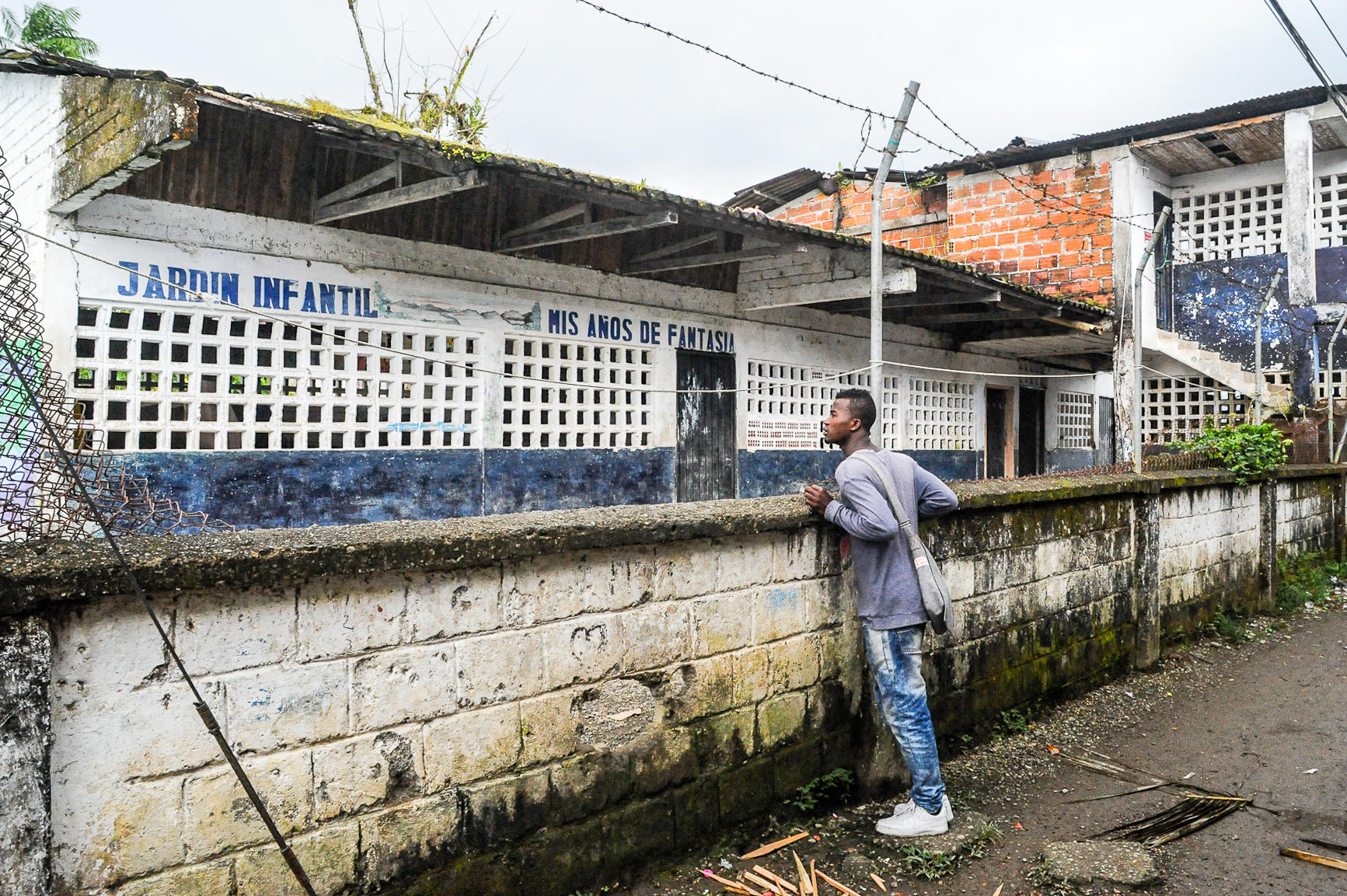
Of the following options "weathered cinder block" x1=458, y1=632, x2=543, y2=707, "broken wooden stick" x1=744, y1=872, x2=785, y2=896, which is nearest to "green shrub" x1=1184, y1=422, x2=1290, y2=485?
"broken wooden stick" x1=744, y1=872, x2=785, y2=896

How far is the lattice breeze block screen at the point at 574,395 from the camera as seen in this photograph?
24.8ft

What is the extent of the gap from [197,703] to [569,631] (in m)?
1.18

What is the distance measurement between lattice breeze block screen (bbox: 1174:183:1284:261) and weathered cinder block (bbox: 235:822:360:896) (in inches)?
596

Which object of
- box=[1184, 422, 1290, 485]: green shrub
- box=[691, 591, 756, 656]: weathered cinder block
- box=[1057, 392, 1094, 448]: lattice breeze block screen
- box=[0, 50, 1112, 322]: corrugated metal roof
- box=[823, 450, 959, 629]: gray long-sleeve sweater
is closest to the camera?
Result: box=[691, 591, 756, 656]: weathered cinder block

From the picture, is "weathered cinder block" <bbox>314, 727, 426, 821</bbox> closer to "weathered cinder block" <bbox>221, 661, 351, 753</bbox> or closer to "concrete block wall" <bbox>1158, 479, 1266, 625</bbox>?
"weathered cinder block" <bbox>221, 661, 351, 753</bbox>

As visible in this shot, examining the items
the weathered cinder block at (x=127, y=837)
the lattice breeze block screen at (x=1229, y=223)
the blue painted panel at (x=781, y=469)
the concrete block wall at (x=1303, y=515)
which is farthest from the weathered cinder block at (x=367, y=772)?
the lattice breeze block screen at (x=1229, y=223)

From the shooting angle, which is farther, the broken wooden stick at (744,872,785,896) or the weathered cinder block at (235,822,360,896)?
the broken wooden stick at (744,872,785,896)

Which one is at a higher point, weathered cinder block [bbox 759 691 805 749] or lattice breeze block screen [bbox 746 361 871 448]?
lattice breeze block screen [bbox 746 361 871 448]

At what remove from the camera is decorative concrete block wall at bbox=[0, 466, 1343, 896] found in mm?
2107

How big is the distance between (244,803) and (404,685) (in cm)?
50

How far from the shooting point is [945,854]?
3.59m

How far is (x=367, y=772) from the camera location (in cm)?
259

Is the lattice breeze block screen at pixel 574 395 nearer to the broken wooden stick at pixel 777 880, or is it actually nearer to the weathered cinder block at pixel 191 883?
the broken wooden stick at pixel 777 880

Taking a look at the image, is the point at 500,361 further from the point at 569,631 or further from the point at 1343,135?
the point at 1343,135
